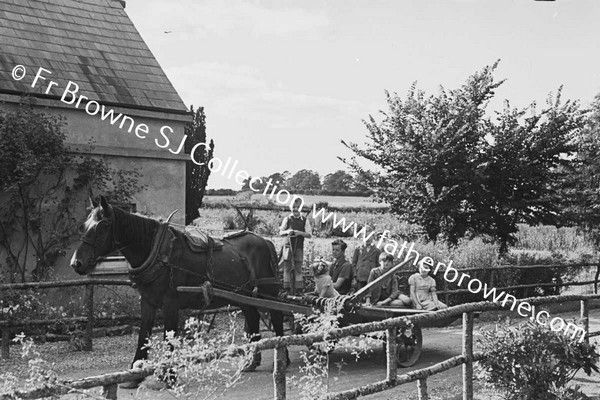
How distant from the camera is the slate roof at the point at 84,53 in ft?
50.7

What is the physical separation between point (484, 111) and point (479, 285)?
15.8 ft

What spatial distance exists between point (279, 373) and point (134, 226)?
12.8 feet

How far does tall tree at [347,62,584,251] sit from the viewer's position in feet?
59.6

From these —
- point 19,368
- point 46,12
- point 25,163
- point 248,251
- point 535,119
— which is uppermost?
point 46,12

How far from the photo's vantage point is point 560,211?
64.2 feet

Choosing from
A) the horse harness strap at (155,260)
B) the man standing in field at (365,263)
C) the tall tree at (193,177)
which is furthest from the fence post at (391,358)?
the tall tree at (193,177)

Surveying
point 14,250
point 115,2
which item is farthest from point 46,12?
point 14,250

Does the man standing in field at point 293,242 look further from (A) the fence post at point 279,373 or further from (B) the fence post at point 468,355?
(A) the fence post at point 279,373

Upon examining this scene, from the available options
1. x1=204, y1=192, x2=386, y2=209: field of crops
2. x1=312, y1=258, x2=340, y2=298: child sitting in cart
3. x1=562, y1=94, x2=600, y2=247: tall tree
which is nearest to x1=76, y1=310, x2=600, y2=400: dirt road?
x1=312, y1=258, x2=340, y2=298: child sitting in cart

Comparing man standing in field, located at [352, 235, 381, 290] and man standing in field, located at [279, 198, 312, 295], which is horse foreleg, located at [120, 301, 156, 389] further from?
man standing in field, located at [352, 235, 381, 290]

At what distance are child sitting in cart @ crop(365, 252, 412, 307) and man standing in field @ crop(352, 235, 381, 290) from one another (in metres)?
1.32

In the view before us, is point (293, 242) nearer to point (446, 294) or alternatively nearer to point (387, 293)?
point (387, 293)

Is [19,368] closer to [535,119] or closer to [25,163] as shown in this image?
[25,163]

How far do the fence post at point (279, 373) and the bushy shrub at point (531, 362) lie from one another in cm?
278
